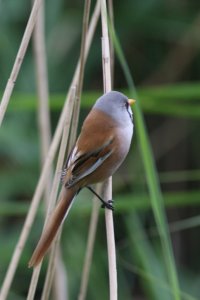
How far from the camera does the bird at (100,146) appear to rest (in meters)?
2.23

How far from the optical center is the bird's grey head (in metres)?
2.22

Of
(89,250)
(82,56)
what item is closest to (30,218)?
(89,250)

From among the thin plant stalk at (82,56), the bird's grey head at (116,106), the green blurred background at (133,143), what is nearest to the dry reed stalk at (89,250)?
the bird's grey head at (116,106)

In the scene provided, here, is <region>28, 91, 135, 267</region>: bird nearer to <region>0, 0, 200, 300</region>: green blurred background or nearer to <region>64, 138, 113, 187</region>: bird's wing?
<region>64, 138, 113, 187</region>: bird's wing

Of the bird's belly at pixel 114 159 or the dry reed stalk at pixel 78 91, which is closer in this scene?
the dry reed stalk at pixel 78 91

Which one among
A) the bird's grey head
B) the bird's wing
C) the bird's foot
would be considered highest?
the bird's grey head

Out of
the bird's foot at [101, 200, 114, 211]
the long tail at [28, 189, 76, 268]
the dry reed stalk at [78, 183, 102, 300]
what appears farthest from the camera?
the dry reed stalk at [78, 183, 102, 300]

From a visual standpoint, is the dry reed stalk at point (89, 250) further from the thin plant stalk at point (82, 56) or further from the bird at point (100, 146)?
the thin plant stalk at point (82, 56)

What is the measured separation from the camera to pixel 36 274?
2.13 metres

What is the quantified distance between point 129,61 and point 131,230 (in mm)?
1175

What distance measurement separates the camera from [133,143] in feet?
11.9

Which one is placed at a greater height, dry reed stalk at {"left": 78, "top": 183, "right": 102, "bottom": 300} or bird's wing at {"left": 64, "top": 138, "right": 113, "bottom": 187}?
bird's wing at {"left": 64, "top": 138, "right": 113, "bottom": 187}

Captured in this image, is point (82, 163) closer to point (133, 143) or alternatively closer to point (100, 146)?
point (100, 146)

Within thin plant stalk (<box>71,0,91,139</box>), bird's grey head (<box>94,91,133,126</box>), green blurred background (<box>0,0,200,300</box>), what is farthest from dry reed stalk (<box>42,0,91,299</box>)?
green blurred background (<box>0,0,200,300</box>)
